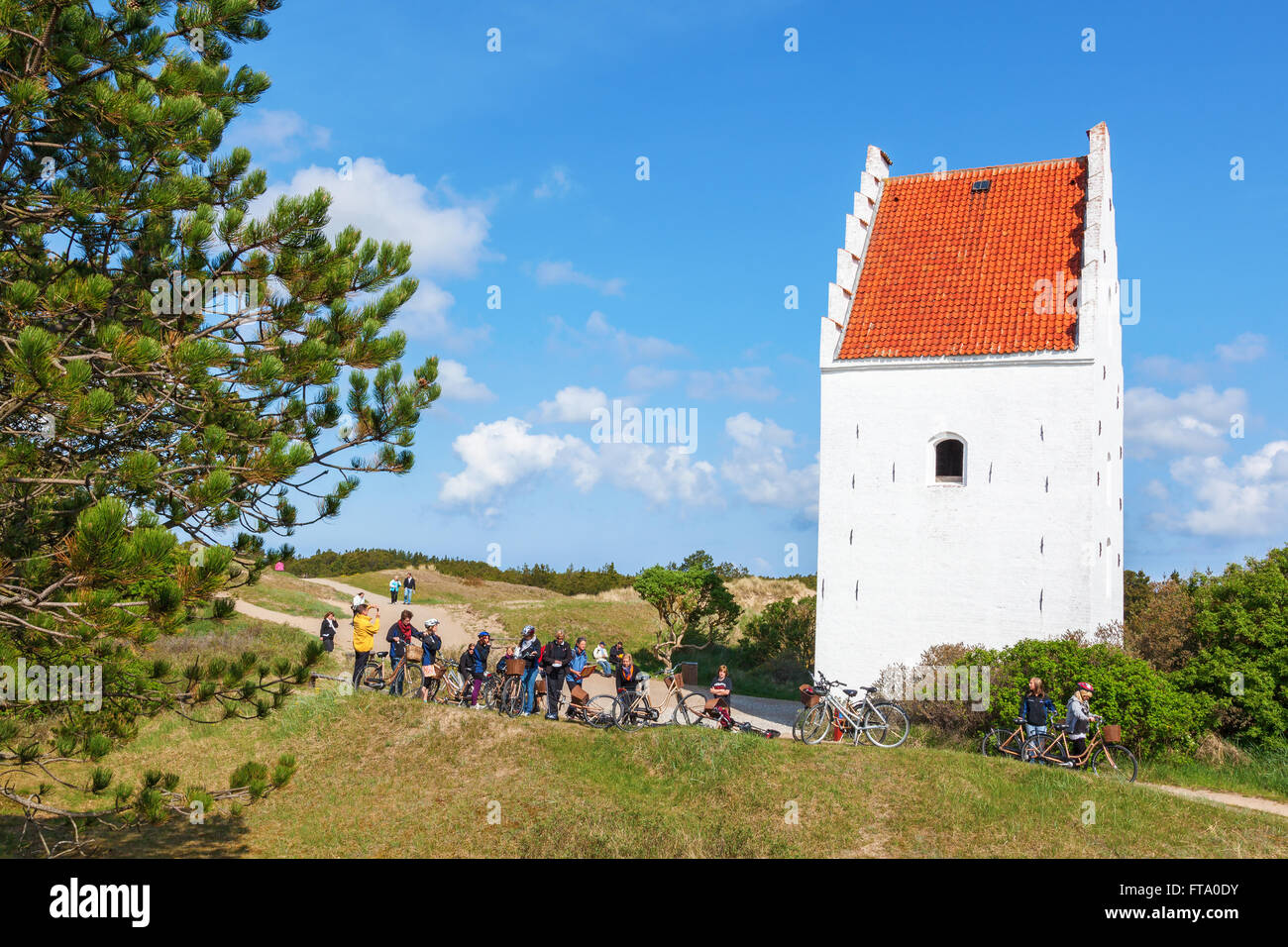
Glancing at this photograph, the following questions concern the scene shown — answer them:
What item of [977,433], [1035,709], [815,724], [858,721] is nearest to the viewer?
[1035,709]

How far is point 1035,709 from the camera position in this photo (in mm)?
15070

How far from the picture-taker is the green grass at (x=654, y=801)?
12266mm

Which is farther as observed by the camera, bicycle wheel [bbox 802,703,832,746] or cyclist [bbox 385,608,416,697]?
cyclist [bbox 385,608,416,697]

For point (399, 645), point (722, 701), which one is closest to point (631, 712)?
point (722, 701)

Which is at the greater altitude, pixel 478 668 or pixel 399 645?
pixel 399 645

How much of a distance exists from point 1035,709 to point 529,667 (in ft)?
30.9

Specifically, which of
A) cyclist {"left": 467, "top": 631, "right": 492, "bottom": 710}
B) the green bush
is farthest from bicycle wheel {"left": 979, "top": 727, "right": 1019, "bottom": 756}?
cyclist {"left": 467, "top": 631, "right": 492, "bottom": 710}

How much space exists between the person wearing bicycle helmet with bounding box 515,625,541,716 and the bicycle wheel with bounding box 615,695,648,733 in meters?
1.90

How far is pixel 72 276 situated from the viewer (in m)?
6.94

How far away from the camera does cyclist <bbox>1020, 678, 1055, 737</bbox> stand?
15055mm

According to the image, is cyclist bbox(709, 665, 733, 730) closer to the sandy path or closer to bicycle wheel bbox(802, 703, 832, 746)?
bicycle wheel bbox(802, 703, 832, 746)

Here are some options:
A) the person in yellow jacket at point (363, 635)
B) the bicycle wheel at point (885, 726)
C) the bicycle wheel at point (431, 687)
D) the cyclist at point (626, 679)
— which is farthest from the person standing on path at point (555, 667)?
the bicycle wheel at point (885, 726)

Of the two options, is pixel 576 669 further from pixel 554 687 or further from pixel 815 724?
pixel 815 724
